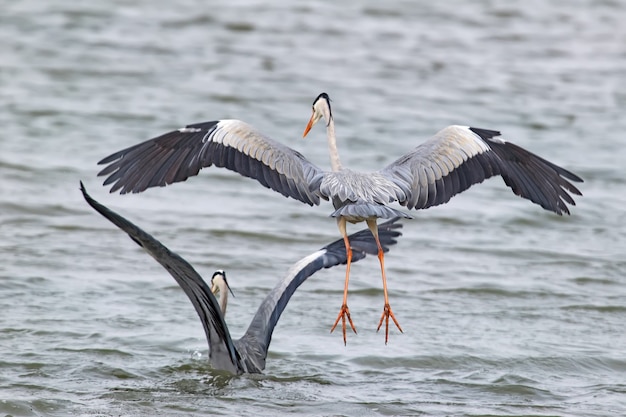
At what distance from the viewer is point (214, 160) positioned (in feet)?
27.1

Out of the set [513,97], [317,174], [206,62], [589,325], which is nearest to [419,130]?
[513,97]

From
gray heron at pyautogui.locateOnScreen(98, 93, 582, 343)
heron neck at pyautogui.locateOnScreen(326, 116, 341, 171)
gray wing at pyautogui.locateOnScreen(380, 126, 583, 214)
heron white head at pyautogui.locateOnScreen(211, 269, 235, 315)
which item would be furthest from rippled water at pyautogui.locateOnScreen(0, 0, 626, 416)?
heron neck at pyautogui.locateOnScreen(326, 116, 341, 171)

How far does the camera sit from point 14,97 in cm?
1652

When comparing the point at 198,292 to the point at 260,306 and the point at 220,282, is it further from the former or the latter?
the point at 220,282

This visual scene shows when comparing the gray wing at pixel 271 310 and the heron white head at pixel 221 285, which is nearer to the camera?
the gray wing at pixel 271 310

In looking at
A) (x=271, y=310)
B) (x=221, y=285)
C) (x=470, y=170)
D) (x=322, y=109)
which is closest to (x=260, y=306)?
(x=271, y=310)

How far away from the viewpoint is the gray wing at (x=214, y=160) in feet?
26.8

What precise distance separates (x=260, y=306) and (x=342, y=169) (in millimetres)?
1115

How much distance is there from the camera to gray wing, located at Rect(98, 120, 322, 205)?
26.8 ft

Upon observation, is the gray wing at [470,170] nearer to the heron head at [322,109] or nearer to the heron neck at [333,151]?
the heron neck at [333,151]

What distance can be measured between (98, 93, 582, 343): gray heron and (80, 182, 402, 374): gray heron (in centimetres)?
43

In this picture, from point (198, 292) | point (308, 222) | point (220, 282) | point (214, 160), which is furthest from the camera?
point (308, 222)

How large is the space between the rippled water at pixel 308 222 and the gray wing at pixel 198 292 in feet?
0.62

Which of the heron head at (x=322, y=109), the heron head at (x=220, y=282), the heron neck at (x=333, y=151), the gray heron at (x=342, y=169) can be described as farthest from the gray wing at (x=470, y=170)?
the heron head at (x=220, y=282)
